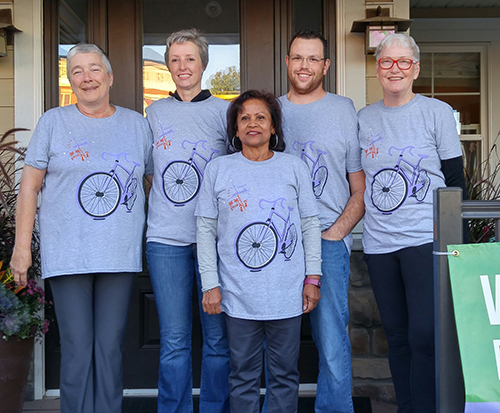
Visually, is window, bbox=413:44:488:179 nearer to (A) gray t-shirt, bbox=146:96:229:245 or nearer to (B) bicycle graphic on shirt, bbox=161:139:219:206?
(A) gray t-shirt, bbox=146:96:229:245

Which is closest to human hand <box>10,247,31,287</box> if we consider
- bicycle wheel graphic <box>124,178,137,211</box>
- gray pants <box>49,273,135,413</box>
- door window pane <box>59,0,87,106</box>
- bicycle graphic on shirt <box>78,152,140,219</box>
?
gray pants <box>49,273,135,413</box>

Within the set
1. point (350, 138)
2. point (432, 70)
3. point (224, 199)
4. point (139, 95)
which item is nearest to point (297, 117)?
point (350, 138)

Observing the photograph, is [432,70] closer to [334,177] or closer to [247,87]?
[247,87]

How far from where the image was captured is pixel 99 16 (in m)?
3.23

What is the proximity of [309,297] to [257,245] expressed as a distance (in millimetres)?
298

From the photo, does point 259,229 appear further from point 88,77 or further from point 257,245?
point 88,77

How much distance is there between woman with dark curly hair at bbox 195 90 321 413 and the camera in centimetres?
214

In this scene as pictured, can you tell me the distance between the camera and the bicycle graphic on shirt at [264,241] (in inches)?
84.4

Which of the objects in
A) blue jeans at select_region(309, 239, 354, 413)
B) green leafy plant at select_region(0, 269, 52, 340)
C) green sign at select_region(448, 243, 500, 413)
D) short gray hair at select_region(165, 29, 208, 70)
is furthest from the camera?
green leafy plant at select_region(0, 269, 52, 340)

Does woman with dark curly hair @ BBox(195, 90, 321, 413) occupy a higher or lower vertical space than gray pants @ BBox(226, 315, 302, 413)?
higher

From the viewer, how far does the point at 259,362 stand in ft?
7.29

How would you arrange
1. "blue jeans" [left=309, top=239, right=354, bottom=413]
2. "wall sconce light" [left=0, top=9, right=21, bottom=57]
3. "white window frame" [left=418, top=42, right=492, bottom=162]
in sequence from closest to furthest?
"blue jeans" [left=309, top=239, right=354, bottom=413] → "wall sconce light" [left=0, top=9, right=21, bottom=57] → "white window frame" [left=418, top=42, right=492, bottom=162]

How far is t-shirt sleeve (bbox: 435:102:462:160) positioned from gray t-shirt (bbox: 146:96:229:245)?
921mm

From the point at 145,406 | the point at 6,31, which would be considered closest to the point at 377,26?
the point at 6,31
